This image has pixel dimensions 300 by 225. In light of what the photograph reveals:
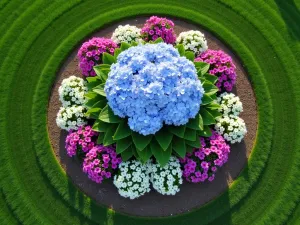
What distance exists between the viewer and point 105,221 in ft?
47.3

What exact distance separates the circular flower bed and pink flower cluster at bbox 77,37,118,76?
0.04 m

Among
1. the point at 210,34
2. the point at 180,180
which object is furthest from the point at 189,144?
the point at 210,34

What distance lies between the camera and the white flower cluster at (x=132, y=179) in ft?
44.3

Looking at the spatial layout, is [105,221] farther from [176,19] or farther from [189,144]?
[176,19]

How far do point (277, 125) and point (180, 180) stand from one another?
5271mm

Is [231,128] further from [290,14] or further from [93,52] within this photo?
[290,14]

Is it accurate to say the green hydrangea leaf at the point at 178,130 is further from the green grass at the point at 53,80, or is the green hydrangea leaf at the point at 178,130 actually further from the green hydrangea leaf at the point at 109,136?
the green grass at the point at 53,80

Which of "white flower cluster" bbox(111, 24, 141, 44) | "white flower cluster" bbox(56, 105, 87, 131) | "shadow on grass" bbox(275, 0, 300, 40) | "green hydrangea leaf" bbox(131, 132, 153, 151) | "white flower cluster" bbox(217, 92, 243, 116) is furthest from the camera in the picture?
"shadow on grass" bbox(275, 0, 300, 40)

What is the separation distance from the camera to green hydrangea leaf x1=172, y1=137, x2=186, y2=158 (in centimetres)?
1274

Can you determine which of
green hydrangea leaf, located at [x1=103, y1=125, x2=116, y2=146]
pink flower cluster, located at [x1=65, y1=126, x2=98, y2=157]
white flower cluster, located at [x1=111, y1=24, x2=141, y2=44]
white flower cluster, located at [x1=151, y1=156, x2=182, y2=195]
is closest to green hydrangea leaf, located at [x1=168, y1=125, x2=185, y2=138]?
white flower cluster, located at [x1=151, y1=156, x2=182, y2=195]

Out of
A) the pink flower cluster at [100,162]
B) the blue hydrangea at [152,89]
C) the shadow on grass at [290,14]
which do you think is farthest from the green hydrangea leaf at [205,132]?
the shadow on grass at [290,14]

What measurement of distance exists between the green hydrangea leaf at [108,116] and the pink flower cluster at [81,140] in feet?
5.86

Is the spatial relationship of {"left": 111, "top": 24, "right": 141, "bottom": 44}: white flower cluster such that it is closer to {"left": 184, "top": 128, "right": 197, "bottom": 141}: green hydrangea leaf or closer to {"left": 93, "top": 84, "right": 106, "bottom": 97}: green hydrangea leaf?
{"left": 93, "top": 84, "right": 106, "bottom": 97}: green hydrangea leaf

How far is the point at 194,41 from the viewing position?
15.0 meters
